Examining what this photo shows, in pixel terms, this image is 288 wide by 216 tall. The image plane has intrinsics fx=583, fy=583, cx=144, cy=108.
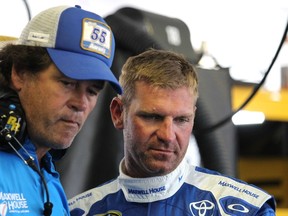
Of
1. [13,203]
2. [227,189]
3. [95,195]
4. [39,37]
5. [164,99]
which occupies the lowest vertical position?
[95,195]

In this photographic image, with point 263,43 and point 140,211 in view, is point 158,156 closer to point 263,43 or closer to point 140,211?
point 140,211

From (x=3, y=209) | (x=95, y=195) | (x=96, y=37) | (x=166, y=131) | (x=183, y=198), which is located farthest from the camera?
(x=95, y=195)

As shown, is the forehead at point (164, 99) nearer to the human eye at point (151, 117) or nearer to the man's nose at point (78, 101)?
the human eye at point (151, 117)

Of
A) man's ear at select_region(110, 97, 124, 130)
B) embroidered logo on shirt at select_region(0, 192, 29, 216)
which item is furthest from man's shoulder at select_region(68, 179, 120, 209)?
embroidered logo on shirt at select_region(0, 192, 29, 216)

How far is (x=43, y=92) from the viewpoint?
44.5 inches

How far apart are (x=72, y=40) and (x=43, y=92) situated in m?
0.12

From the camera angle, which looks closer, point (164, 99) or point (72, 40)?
point (72, 40)

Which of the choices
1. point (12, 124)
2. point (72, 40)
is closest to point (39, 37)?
point (72, 40)

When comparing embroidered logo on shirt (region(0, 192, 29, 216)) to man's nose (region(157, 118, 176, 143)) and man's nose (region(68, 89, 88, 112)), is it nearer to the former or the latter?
man's nose (region(68, 89, 88, 112))

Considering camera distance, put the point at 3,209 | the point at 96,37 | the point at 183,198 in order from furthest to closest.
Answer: the point at 183,198 < the point at 96,37 < the point at 3,209

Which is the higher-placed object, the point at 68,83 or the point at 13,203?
the point at 68,83

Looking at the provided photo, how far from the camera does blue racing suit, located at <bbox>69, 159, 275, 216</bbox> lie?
1367mm

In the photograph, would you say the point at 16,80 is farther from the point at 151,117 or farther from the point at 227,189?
the point at 227,189

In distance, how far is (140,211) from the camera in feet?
4.62
